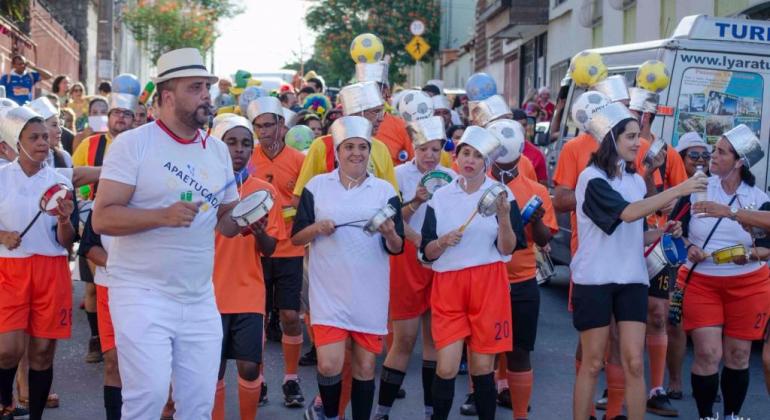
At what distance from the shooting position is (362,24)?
46344 mm

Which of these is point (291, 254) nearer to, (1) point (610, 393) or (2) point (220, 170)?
(1) point (610, 393)

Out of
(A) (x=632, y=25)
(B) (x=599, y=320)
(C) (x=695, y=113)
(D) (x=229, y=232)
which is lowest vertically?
(B) (x=599, y=320)

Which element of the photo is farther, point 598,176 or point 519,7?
point 519,7

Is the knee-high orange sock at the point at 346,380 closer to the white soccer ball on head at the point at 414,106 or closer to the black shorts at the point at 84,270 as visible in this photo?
the white soccer ball on head at the point at 414,106

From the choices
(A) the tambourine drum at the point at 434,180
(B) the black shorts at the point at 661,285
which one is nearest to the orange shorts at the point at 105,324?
(A) the tambourine drum at the point at 434,180

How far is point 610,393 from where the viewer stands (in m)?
7.52

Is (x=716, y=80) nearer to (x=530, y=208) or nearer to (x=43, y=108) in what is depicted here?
(x=530, y=208)

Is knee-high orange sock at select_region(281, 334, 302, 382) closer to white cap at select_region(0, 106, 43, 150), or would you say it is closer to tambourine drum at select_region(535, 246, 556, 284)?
tambourine drum at select_region(535, 246, 556, 284)

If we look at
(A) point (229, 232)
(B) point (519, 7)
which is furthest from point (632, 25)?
(A) point (229, 232)

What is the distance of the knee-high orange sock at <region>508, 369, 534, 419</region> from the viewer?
751cm

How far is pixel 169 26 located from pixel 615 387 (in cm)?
4776

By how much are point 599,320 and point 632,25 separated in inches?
671

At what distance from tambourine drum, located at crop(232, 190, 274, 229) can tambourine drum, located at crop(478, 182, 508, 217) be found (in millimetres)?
1367

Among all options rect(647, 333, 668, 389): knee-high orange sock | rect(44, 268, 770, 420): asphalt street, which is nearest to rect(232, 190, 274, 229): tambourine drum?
rect(44, 268, 770, 420): asphalt street
